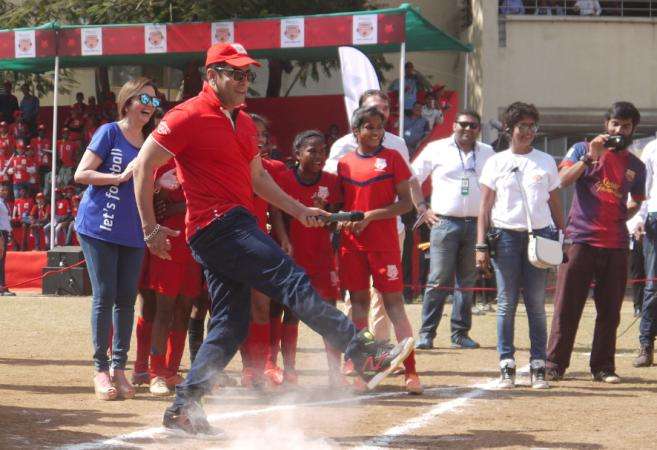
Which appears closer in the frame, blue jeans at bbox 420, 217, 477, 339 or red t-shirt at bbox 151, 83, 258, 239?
red t-shirt at bbox 151, 83, 258, 239

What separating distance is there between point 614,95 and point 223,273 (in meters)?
22.6

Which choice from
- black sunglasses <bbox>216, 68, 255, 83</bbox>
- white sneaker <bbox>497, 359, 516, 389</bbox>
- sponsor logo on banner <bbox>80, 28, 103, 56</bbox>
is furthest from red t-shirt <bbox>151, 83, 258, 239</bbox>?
sponsor logo on banner <bbox>80, 28, 103, 56</bbox>

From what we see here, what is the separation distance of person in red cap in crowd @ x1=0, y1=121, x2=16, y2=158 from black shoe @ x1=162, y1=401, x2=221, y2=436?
64.2 feet

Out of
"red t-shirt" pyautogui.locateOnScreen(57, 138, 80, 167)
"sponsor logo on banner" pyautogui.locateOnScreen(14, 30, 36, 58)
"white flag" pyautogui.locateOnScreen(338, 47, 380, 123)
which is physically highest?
"sponsor logo on banner" pyautogui.locateOnScreen(14, 30, 36, 58)

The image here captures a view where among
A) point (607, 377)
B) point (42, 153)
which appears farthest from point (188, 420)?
point (42, 153)

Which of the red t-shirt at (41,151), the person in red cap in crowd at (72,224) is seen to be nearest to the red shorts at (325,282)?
the person in red cap in crowd at (72,224)

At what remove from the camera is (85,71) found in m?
30.2

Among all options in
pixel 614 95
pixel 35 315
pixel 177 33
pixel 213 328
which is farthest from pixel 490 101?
pixel 213 328

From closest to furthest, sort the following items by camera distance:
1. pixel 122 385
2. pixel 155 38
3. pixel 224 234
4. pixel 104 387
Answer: pixel 224 234, pixel 104 387, pixel 122 385, pixel 155 38

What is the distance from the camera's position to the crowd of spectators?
22938mm

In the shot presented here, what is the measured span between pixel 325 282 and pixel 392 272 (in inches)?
26.6

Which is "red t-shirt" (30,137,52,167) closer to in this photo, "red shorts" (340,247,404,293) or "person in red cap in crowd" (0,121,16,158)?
"person in red cap in crowd" (0,121,16,158)

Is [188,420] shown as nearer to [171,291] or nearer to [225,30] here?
[171,291]

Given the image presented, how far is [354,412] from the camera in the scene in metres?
7.49
